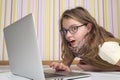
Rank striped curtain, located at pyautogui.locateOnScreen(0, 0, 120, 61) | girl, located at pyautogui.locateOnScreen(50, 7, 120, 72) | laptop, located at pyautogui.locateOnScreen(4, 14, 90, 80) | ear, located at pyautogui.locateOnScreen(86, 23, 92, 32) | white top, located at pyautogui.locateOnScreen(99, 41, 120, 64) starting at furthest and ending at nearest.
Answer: striped curtain, located at pyautogui.locateOnScreen(0, 0, 120, 61) < ear, located at pyautogui.locateOnScreen(86, 23, 92, 32) < girl, located at pyautogui.locateOnScreen(50, 7, 120, 72) < white top, located at pyautogui.locateOnScreen(99, 41, 120, 64) < laptop, located at pyautogui.locateOnScreen(4, 14, 90, 80)

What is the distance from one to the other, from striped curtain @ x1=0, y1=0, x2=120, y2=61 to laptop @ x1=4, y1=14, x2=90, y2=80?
91 centimetres

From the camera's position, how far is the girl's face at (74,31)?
1.17 meters

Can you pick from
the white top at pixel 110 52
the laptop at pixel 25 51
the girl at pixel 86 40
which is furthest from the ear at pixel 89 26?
the laptop at pixel 25 51

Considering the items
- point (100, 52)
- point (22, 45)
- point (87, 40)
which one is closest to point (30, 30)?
point (22, 45)

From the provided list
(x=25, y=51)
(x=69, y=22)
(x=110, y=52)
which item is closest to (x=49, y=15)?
(x=69, y=22)

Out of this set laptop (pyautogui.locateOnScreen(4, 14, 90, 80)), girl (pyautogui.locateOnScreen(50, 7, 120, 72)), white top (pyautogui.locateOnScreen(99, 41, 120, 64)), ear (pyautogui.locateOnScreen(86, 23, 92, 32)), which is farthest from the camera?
ear (pyautogui.locateOnScreen(86, 23, 92, 32))

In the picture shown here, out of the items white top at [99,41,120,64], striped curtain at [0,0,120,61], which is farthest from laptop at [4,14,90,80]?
striped curtain at [0,0,120,61]

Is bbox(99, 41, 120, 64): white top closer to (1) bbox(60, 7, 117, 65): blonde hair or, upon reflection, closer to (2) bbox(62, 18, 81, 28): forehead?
(1) bbox(60, 7, 117, 65): blonde hair

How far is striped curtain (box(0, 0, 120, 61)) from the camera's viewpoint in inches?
70.0

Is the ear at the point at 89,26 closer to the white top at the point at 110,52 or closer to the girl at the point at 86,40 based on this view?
the girl at the point at 86,40

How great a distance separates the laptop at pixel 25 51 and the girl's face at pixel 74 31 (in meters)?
0.42

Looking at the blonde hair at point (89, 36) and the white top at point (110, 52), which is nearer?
the white top at point (110, 52)

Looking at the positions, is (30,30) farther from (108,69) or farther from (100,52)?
(108,69)

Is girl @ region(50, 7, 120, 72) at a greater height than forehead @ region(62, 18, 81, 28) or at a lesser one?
lesser
